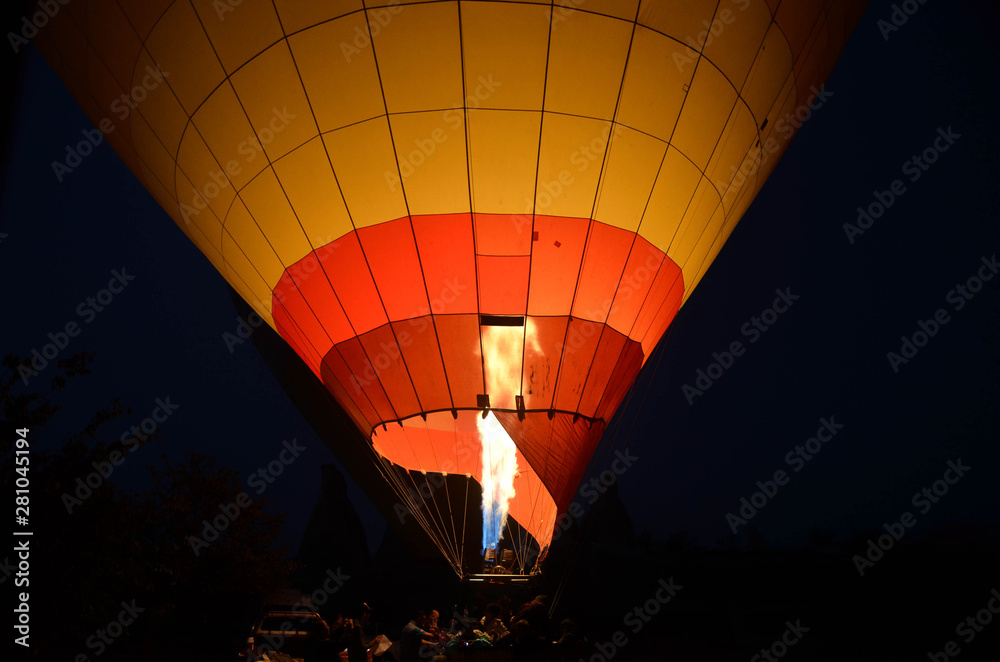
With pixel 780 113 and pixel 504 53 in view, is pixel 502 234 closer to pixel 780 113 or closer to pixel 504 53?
pixel 504 53

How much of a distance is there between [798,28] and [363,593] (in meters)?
27.3

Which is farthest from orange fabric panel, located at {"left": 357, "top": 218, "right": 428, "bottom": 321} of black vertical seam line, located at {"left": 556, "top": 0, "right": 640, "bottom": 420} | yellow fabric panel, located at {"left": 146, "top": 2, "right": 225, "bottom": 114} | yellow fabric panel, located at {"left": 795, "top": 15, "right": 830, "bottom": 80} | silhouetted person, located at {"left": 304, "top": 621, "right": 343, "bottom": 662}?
yellow fabric panel, located at {"left": 795, "top": 15, "right": 830, "bottom": 80}

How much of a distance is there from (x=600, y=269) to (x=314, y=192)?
7.93 feet

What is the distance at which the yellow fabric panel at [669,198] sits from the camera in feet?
17.9

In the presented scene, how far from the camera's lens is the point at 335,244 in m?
5.50

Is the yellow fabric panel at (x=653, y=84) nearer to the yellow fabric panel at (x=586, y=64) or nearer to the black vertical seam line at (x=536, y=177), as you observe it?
the yellow fabric panel at (x=586, y=64)

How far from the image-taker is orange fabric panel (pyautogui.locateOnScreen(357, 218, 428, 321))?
17.5ft

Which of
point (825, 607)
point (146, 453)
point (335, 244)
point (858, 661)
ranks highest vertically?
point (146, 453)

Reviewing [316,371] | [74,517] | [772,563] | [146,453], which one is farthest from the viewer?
[146,453]

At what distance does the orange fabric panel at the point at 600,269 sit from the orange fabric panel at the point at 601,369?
241mm

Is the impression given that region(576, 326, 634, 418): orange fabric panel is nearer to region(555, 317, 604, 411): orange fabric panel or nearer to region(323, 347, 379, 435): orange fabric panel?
region(555, 317, 604, 411): orange fabric panel

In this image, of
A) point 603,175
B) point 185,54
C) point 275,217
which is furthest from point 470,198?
point 185,54

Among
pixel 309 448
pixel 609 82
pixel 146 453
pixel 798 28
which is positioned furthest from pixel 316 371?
pixel 309 448

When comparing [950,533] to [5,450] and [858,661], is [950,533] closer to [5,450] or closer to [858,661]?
[858,661]
